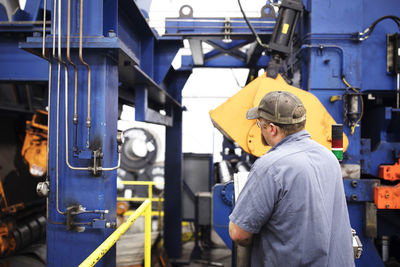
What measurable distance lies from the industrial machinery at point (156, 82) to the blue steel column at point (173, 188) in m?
1.40

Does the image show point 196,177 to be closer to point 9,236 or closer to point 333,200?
point 9,236

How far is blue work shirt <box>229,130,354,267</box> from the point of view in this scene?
1293 millimetres

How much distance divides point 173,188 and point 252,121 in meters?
3.51

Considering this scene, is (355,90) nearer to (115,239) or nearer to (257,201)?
(257,201)

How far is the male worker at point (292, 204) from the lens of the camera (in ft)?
4.25

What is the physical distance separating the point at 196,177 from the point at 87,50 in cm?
480

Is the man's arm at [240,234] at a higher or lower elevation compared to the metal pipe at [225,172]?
higher

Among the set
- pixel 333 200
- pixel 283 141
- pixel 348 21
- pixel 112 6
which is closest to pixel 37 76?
pixel 112 6

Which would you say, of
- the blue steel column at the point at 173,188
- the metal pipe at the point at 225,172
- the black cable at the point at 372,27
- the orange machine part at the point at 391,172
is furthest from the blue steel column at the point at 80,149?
the metal pipe at the point at 225,172

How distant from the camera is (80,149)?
2.23 meters

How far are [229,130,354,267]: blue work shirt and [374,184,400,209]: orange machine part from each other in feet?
Answer: 5.63

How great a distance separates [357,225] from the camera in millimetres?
2930

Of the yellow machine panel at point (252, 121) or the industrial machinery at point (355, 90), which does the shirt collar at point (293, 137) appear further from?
Result: the industrial machinery at point (355, 90)

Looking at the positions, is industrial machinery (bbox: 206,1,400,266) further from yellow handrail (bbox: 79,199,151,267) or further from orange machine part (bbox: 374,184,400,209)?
yellow handrail (bbox: 79,199,151,267)
